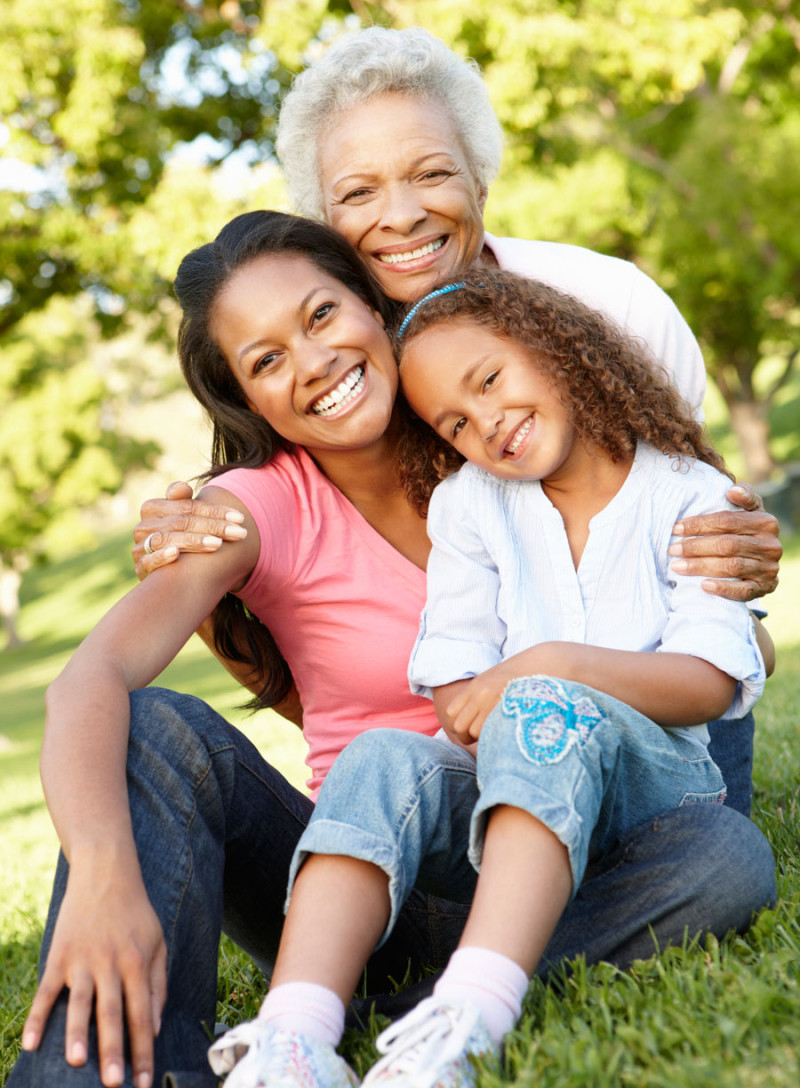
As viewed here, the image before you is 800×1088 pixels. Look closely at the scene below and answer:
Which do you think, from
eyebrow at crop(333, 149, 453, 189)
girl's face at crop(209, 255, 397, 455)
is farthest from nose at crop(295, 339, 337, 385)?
eyebrow at crop(333, 149, 453, 189)

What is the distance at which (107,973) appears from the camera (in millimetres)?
1809

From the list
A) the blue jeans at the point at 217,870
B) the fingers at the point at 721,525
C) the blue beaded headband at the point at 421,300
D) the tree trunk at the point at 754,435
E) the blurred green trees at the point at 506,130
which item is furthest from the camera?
the tree trunk at the point at 754,435

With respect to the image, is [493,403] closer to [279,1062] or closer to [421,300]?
[421,300]

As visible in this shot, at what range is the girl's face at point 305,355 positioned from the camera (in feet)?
8.97

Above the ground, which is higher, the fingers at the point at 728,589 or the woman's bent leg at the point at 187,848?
the fingers at the point at 728,589

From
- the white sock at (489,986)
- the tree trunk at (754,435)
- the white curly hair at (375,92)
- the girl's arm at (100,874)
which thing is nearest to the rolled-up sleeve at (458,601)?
the girl's arm at (100,874)

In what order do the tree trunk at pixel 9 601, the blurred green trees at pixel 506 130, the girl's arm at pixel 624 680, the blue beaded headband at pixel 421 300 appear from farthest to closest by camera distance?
the tree trunk at pixel 9 601
the blurred green trees at pixel 506 130
the blue beaded headband at pixel 421 300
the girl's arm at pixel 624 680

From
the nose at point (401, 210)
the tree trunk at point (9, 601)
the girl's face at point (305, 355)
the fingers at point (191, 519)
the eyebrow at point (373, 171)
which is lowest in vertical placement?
the tree trunk at point (9, 601)

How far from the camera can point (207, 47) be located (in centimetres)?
1094

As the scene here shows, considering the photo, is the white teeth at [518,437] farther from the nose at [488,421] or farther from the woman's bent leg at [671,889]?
the woman's bent leg at [671,889]

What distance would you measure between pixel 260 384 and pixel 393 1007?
1.46m

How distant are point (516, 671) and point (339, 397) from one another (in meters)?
0.90

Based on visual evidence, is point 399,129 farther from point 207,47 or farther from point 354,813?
point 207,47

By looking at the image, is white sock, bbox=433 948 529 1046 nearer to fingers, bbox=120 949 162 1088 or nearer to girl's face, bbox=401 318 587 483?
fingers, bbox=120 949 162 1088
